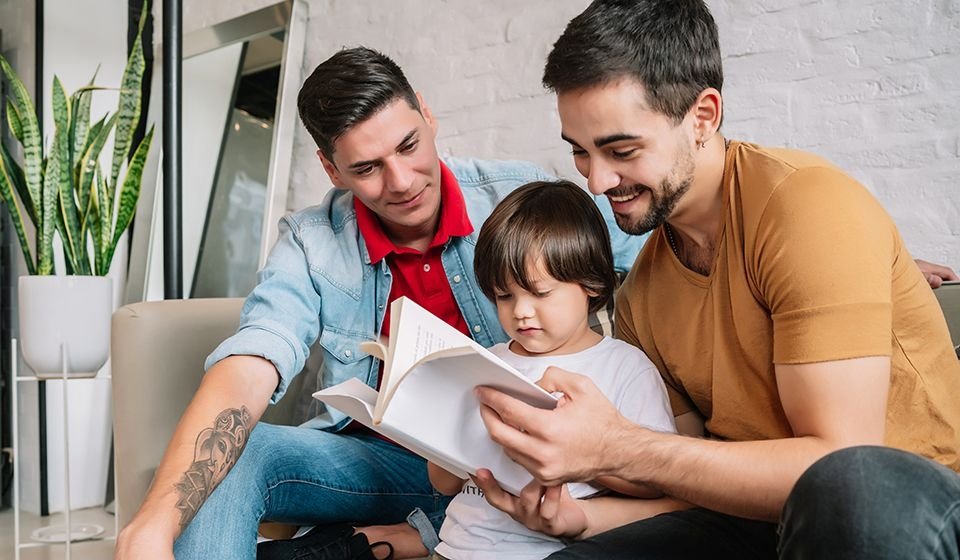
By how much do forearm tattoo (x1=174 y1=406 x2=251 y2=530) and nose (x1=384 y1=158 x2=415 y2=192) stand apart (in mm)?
504

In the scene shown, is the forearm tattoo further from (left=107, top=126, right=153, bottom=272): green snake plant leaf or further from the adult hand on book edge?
(left=107, top=126, right=153, bottom=272): green snake plant leaf

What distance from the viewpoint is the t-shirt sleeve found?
3.11ft

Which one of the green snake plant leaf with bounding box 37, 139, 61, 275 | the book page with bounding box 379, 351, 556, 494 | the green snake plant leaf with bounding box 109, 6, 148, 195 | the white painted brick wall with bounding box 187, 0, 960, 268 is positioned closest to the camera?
the book page with bounding box 379, 351, 556, 494

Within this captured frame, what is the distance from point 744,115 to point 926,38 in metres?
0.36

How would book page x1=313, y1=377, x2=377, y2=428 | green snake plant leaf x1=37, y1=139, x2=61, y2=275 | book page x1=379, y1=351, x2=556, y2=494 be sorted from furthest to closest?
1. green snake plant leaf x1=37, y1=139, x2=61, y2=275
2. book page x1=313, y1=377, x2=377, y2=428
3. book page x1=379, y1=351, x2=556, y2=494

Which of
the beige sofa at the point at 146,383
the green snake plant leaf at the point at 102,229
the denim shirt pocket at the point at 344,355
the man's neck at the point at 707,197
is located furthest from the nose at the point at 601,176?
the green snake plant leaf at the point at 102,229

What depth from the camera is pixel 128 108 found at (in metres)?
2.71

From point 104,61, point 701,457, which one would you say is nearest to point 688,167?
point 701,457

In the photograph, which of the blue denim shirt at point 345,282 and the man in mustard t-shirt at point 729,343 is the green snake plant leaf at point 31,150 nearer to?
the blue denim shirt at point 345,282

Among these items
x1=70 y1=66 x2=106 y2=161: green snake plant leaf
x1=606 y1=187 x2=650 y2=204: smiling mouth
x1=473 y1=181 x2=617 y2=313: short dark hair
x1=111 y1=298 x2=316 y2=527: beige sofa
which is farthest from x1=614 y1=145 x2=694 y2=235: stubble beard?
x1=70 y1=66 x2=106 y2=161: green snake plant leaf

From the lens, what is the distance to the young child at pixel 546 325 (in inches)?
46.5

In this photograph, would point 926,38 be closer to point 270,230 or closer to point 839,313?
Answer: point 839,313

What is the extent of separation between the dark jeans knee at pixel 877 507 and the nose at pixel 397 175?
97 centimetres

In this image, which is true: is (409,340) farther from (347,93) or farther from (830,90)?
(830,90)
